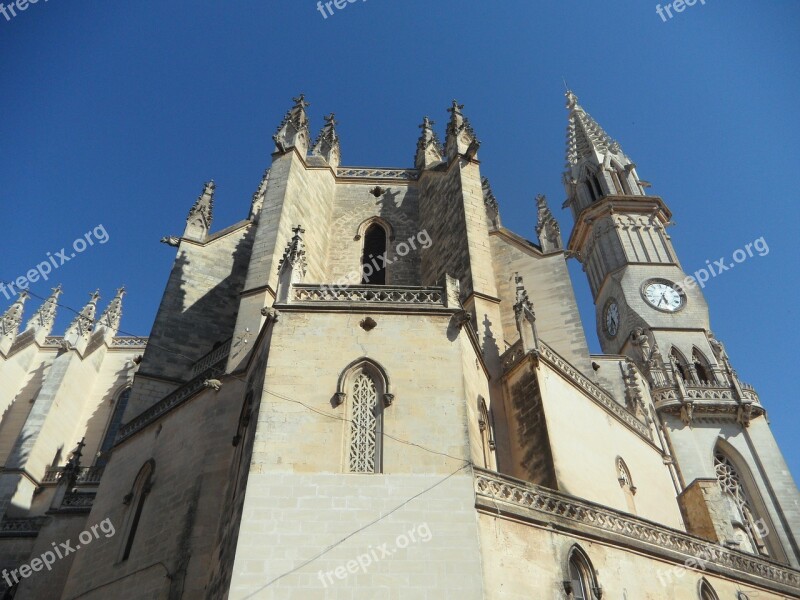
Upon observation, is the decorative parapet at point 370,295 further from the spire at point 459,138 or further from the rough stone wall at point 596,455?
the spire at point 459,138

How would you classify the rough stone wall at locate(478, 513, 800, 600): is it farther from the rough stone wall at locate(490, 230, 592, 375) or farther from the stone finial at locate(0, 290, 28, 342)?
the stone finial at locate(0, 290, 28, 342)

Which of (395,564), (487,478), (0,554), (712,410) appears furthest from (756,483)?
(0,554)

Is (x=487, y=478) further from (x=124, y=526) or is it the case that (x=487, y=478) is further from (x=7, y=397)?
(x=7, y=397)

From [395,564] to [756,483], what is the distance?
20725mm

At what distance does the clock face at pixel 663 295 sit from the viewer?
99.1ft

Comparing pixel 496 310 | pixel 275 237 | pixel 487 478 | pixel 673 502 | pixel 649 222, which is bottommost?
pixel 487 478

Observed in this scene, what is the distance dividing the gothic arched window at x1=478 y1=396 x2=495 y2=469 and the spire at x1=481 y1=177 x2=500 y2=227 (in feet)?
28.8

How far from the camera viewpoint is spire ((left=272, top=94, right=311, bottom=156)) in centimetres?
1827

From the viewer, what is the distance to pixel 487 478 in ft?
31.3

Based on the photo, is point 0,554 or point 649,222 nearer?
point 0,554

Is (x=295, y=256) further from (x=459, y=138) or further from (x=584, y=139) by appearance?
(x=584, y=139)

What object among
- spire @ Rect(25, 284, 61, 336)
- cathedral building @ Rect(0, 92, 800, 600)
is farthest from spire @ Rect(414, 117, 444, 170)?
spire @ Rect(25, 284, 61, 336)

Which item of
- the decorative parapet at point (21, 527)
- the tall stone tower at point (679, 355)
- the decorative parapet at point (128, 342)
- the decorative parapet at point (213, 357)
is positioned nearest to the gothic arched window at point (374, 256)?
the decorative parapet at point (213, 357)

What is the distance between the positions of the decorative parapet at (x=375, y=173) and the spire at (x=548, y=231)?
4740 mm
